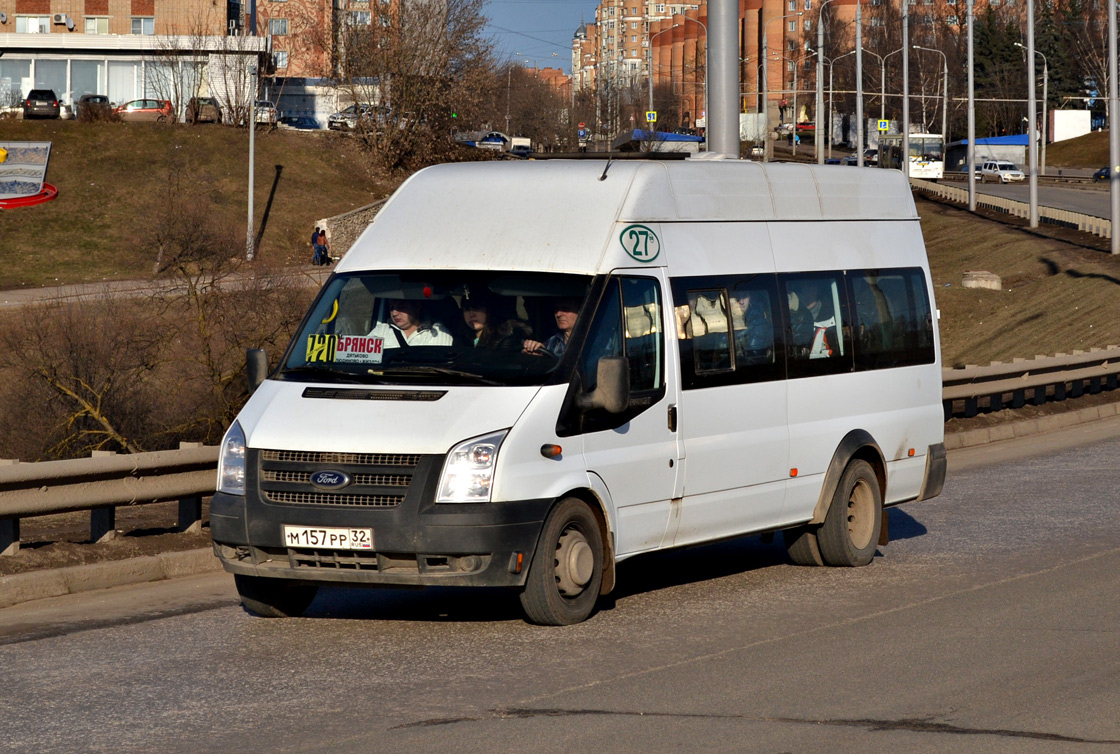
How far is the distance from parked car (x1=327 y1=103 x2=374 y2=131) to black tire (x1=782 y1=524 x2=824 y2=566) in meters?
Answer: 61.3

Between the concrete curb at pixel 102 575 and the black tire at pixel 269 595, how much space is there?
1424 mm

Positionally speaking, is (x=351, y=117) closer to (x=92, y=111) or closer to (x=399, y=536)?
(x=92, y=111)

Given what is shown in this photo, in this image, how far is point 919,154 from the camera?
3748 inches

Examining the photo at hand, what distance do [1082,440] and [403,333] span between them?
1279 cm

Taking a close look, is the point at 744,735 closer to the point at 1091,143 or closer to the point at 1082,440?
the point at 1082,440

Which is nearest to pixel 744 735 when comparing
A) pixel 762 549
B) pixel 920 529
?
pixel 762 549

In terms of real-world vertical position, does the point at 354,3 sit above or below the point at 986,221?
above

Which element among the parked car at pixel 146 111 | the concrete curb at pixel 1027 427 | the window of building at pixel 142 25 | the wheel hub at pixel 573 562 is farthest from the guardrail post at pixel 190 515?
the window of building at pixel 142 25

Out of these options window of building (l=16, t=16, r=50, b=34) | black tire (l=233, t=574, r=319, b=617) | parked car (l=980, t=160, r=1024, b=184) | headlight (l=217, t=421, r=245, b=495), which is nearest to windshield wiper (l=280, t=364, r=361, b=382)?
headlight (l=217, t=421, r=245, b=495)

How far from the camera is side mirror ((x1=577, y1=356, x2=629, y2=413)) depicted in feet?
26.1

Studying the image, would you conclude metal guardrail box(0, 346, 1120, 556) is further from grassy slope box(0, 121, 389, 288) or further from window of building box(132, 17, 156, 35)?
window of building box(132, 17, 156, 35)

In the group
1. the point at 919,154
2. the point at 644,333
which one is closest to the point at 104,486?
the point at 644,333

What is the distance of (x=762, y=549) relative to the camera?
11.2 metres

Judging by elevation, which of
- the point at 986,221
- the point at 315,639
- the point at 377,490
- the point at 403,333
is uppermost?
the point at 986,221
